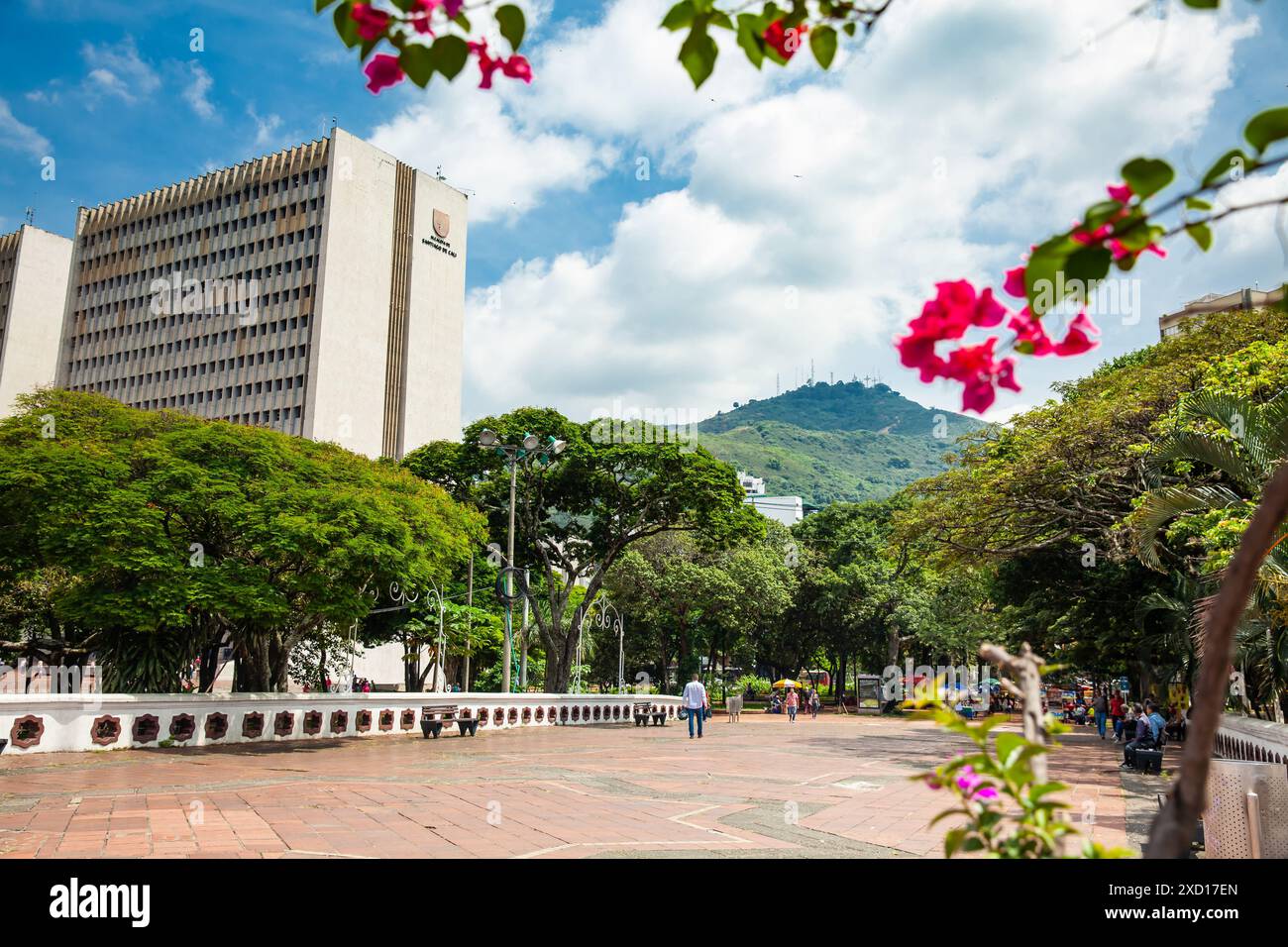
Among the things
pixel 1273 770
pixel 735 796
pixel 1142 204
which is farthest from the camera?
pixel 735 796

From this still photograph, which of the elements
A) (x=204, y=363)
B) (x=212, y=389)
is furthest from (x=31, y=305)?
(x=212, y=389)

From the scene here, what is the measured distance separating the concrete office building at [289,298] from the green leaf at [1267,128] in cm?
5898

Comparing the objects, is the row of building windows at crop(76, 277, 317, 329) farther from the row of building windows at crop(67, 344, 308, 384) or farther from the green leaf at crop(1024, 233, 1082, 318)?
the green leaf at crop(1024, 233, 1082, 318)

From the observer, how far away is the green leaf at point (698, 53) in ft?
6.18

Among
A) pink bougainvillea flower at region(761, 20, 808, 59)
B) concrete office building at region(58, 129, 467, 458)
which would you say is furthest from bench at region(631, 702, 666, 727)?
concrete office building at region(58, 129, 467, 458)

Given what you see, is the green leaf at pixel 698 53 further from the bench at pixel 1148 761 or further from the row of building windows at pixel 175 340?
the row of building windows at pixel 175 340

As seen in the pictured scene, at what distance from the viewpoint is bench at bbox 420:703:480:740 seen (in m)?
18.8

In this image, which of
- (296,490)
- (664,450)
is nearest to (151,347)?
(664,450)

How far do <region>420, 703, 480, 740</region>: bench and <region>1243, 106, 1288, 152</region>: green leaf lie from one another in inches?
741

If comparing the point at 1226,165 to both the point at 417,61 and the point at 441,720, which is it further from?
the point at 441,720

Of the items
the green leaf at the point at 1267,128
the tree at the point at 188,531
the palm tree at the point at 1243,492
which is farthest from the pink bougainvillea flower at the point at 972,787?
the tree at the point at 188,531

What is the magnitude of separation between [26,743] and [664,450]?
16152 mm

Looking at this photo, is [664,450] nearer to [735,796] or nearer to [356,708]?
[356,708]

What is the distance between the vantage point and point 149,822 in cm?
706
